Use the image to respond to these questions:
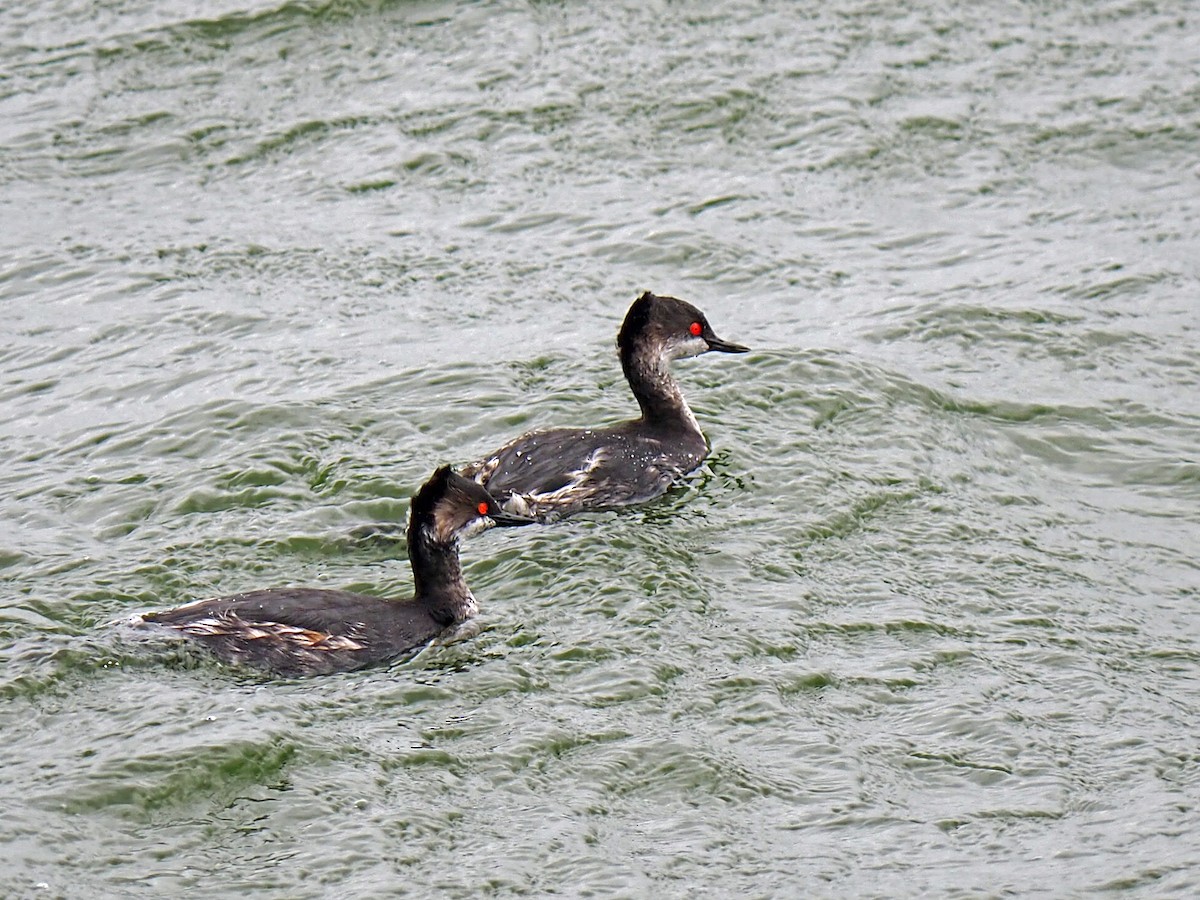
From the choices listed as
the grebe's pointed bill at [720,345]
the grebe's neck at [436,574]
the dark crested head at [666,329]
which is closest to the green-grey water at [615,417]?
the grebe's neck at [436,574]

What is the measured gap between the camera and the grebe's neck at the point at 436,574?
9867mm

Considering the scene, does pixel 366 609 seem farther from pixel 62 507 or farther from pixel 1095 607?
pixel 1095 607

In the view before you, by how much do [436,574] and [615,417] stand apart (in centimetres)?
308

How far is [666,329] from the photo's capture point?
12055 millimetres

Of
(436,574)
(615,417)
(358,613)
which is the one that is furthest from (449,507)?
(615,417)

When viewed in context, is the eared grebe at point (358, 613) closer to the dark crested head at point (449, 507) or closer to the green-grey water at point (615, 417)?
the dark crested head at point (449, 507)

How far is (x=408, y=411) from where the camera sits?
1226cm

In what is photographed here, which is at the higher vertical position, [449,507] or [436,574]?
[449,507]

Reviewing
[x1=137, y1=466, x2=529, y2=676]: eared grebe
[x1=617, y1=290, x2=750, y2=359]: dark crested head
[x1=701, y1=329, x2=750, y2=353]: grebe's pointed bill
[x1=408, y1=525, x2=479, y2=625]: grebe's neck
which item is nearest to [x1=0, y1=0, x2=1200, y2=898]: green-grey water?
[x1=137, y1=466, x2=529, y2=676]: eared grebe

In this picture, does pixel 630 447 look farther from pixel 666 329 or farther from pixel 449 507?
pixel 449 507

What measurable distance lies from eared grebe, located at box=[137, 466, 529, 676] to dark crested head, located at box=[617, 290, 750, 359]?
2140 millimetres

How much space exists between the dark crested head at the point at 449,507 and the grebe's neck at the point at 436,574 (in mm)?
26

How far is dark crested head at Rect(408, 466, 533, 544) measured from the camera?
32.6ft

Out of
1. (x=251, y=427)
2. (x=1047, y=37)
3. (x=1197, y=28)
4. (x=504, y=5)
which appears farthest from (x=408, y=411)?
(x=1197, y=28)
